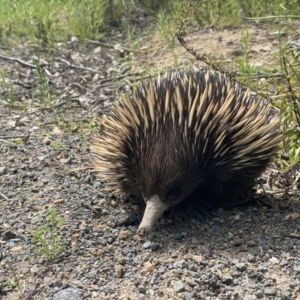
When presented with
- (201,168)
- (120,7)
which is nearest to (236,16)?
(120,7)

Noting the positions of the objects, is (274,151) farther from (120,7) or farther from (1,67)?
(120,7)

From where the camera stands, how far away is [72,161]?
3908 millimetres

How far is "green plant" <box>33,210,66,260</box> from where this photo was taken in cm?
286

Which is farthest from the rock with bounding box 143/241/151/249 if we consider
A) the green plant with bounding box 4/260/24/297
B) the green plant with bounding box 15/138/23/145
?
the green plant with bounding box 15/138/23/145

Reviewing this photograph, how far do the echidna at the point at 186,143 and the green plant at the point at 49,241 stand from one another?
0.38 metres

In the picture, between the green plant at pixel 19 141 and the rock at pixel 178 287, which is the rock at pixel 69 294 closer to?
the rock at pixel 178 287

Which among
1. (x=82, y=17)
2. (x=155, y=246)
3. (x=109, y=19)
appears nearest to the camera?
(x=155, y=246)

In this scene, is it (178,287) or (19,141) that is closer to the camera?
(178,287)

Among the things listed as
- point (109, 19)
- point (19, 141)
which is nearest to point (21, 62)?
point (109, 19)

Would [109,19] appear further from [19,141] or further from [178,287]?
[178,287]

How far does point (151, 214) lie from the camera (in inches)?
117

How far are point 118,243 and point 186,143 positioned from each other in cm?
54

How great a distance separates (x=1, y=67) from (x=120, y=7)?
1.58 m

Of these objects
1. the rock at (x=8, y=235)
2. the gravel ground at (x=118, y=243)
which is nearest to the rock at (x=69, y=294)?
the gravel ground at (x=118, y=243)
